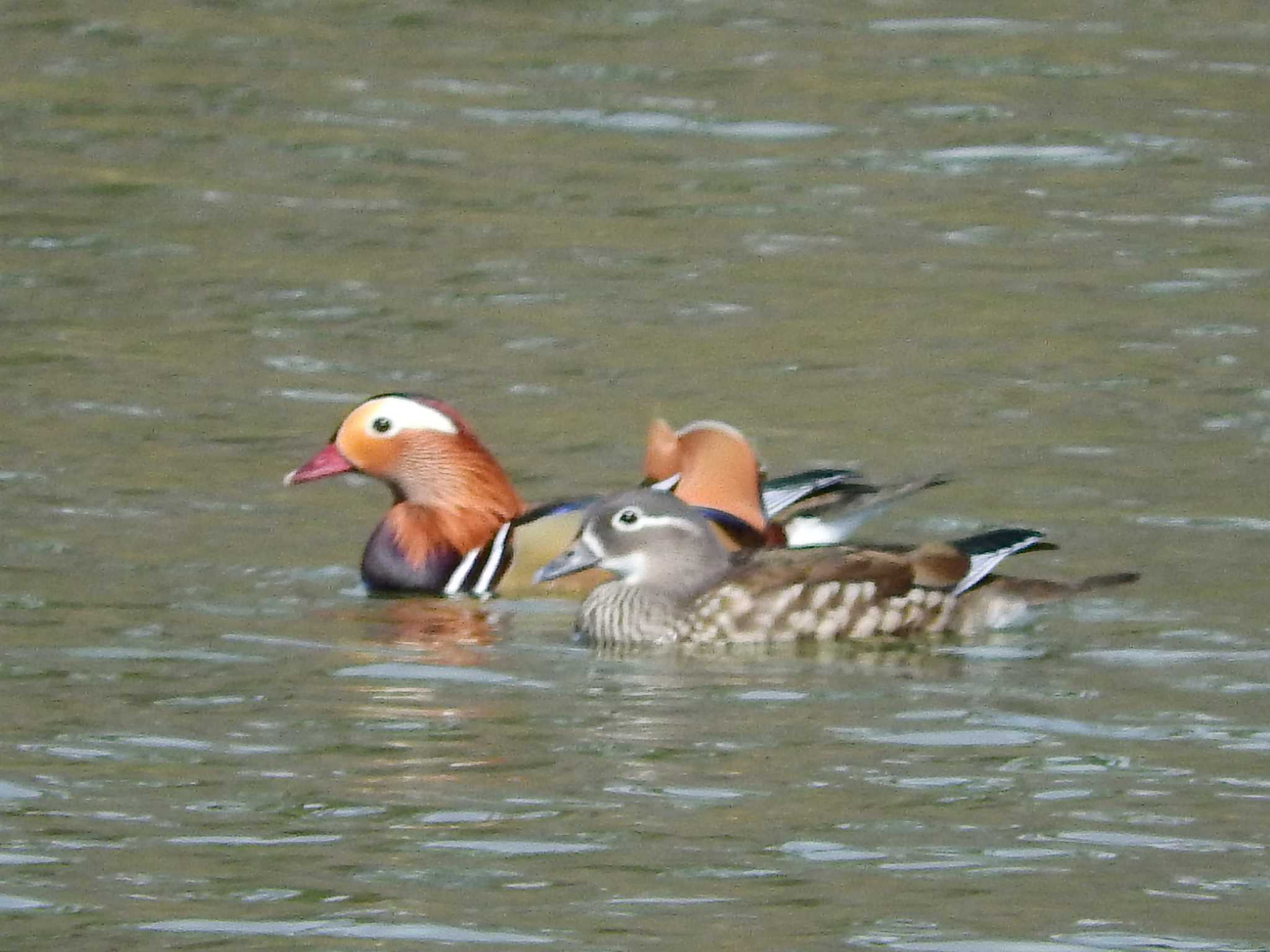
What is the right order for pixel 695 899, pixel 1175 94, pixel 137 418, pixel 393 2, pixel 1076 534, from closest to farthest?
1. pixel 695 899
2. pixel 1076 534
3. pixel 137 418
4. pixel 1175 94
5. pixel 393 2

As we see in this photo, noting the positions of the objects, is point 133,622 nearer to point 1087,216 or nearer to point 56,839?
point 56,839

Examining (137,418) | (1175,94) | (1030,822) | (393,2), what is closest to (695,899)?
(1030,822)

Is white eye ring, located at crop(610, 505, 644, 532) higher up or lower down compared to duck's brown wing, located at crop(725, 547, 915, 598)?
higher up

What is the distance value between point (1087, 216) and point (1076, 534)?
544 cm

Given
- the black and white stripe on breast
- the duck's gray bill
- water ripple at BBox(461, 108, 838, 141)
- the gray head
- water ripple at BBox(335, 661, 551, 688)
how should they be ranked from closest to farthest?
water ripple at BBox(335, 661, 551, 688) → the gray head → the duck's gray bill → the black and white stripe on breast → water ripple at BBox(461, 108, 838, 141)

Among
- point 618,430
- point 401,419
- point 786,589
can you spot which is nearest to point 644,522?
point 786,589

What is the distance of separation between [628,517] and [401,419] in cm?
165

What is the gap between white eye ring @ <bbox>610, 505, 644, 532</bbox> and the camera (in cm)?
1002

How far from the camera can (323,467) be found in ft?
36.8

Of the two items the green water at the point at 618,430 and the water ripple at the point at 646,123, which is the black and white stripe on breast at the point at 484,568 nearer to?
the green water at the point at 618,430

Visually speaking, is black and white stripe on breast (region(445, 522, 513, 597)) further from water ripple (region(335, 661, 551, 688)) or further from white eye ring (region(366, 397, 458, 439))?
water ripple (region(335, 661, 551, 688))

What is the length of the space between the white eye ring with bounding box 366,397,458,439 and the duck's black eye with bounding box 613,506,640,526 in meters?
1.59

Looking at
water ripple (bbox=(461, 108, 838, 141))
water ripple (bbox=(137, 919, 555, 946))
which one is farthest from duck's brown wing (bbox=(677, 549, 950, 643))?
water ripple (bbox=(461, 108, 838, 141))

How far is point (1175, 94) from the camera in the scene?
18266mm
